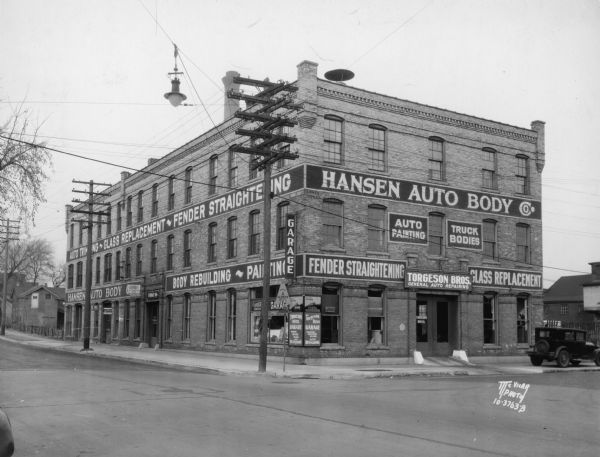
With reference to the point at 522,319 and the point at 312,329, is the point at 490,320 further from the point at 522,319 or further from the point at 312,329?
the point at 312,329

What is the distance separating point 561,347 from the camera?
29.4 m

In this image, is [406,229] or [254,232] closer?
[406,229]

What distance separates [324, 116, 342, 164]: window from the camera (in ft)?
91.8

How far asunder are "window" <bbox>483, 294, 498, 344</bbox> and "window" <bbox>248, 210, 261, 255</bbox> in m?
11.1

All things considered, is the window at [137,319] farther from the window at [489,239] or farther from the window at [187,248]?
the window at [489,239]

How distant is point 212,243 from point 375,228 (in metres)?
9.70

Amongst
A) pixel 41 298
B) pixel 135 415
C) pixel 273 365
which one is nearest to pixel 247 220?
pixel 273 365

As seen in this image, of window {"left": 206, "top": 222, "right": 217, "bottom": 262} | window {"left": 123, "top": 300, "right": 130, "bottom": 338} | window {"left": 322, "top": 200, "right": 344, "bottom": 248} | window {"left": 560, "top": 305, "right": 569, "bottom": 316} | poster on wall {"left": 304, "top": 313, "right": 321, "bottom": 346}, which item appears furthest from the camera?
window {"left": 560, "top": 305, "right": 569, "bottom": 316}

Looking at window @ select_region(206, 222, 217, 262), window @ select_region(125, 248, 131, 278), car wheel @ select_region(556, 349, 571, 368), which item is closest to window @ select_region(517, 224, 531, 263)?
car wheel @ select_region(556, 349, 571, 368)

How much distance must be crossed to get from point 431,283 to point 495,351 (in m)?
5.10

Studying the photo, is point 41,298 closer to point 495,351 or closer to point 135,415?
point 495,351

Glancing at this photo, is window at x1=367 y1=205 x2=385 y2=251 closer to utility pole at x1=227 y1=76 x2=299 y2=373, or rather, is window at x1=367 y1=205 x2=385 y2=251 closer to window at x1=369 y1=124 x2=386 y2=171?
window at x1=369 y1=124 x2=386 y2=171

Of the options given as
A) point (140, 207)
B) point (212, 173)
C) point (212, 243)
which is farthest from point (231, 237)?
point (140, 207)

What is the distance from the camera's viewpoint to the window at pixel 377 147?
29.1 meters
